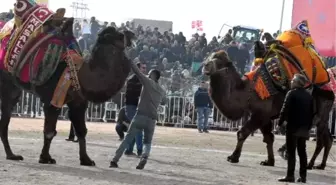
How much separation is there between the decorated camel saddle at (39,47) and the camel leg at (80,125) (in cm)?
42

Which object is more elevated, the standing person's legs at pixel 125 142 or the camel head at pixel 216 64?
the camel head at pixel 216 64

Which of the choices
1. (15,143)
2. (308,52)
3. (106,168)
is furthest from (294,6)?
(106,168)

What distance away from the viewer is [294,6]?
80.2 ft

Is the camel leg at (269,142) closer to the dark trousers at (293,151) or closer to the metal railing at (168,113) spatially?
the dark trousers at (293,151)

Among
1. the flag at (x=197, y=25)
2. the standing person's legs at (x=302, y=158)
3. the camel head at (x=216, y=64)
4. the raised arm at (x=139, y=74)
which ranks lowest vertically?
the standing person's legs at (x=302, y=158)

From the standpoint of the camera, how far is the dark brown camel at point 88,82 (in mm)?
12422

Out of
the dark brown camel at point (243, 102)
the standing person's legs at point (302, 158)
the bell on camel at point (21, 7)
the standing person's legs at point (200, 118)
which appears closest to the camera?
the standing person's legs at point (302, 158)

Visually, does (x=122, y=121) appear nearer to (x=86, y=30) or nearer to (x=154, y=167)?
(x=154, y=167)

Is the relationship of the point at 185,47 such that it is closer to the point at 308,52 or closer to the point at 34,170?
the point at 308,52

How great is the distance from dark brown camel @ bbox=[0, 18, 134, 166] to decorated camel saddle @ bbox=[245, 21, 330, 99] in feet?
11.4

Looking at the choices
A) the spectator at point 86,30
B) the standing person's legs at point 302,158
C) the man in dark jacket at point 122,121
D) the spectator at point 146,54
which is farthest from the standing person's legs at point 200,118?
the standing person's legs at point 302,158

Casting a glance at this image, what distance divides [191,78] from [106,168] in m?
18.0

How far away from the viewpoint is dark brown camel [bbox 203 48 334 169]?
46.8ft

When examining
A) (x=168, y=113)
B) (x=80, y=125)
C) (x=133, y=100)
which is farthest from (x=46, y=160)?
(x=168, y=113)
